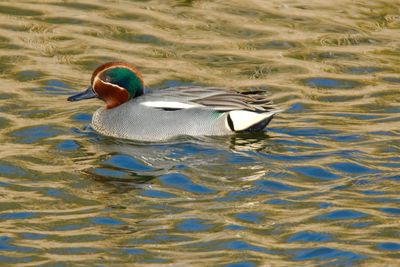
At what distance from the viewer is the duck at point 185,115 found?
1085 centimetres

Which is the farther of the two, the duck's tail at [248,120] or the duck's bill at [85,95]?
the duck's bill at [85,95]

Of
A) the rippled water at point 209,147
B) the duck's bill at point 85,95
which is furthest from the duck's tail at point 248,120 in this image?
the duck's bill at point 85,95

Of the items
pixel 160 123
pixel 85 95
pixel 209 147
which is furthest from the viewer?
pixel 85 95

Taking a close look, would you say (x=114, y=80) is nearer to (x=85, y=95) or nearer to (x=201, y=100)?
(x=85, y=95)

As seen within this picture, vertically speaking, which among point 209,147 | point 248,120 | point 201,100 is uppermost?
point 201,100

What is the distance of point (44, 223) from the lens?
338 inches

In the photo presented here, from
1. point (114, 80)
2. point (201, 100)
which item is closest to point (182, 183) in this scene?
point (201, 100)

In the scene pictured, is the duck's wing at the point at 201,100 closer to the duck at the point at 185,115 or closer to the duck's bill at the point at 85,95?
the duck at the point at 185,115

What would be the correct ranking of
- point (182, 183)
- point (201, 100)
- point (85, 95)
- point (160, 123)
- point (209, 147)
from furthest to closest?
point (85, 95), point (201, 100), point (160, 123), point (209, 147), point (182, 183)

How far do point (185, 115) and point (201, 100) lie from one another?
194 millimetres

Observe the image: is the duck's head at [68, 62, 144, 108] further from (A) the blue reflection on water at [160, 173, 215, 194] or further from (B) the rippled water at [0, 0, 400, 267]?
(A) the blue reflection on water at [160, 173, 215, 194]

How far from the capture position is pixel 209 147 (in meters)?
10.5

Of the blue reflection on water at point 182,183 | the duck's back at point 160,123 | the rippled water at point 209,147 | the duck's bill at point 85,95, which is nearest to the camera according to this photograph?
the rippled water at point 209,147

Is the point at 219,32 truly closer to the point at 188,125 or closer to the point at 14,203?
the point at 188,125
